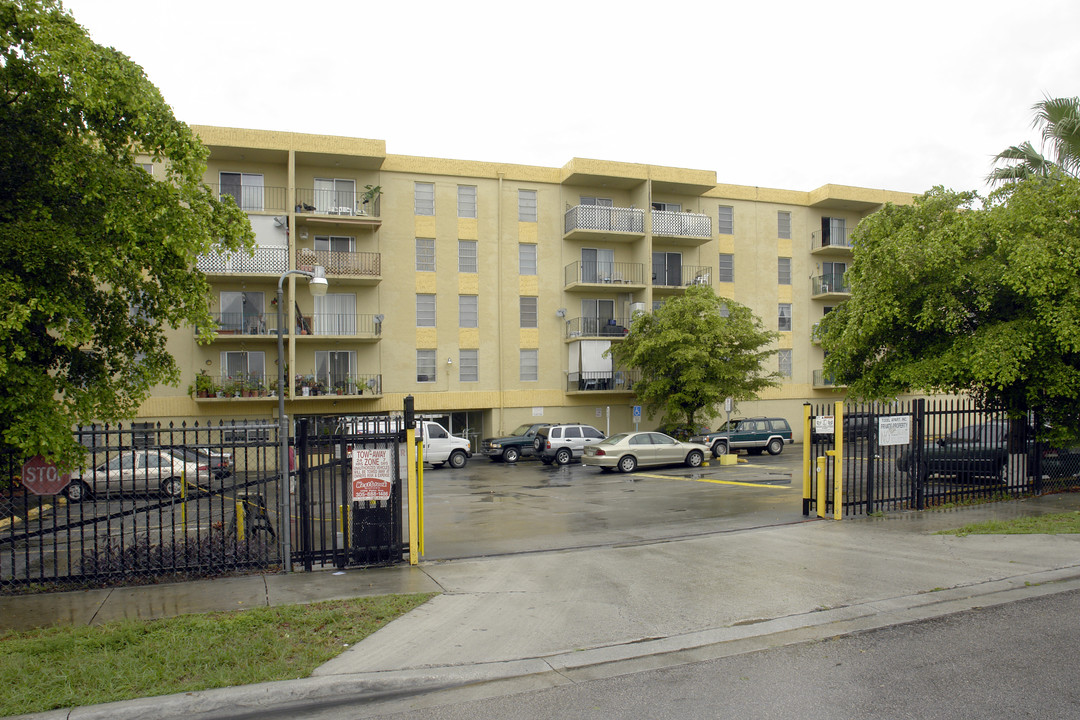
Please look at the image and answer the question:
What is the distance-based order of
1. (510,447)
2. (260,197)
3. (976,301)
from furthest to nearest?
(260,197)
(510,447)
(976,301)

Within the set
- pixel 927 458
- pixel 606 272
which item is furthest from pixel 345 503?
pixel 606 272

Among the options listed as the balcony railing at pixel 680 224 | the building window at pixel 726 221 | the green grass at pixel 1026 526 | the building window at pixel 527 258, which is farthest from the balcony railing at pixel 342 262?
the green grass at pixel 1026 526

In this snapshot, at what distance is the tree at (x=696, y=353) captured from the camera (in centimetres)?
3022

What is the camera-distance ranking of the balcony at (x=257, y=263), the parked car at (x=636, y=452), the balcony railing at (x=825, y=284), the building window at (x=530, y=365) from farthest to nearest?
1. the balcony railing at (x=825, y=284)
2. the building window at (x=530, y=365)
3. the balcony at (x=257, y=263)
4. the parked car at (x=636, y=452)

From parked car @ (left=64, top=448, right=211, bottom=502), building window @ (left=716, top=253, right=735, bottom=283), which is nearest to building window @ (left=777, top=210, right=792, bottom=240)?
building window @ (left=716, top=253, right=735, bottom=283)

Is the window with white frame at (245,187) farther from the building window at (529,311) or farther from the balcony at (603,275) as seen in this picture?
the balcony at (603,275)

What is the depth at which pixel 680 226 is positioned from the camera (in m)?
36.1

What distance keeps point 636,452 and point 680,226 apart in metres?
15.7

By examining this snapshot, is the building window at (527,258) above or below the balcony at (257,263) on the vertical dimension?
above

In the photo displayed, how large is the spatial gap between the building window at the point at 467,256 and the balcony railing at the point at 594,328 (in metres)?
5.45

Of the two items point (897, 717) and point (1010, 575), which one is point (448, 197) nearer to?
point (1010, 575)

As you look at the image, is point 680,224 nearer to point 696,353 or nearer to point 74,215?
point 696,353

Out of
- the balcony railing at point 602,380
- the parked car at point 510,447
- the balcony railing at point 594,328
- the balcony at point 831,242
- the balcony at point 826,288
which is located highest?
the balcony at point 831,242

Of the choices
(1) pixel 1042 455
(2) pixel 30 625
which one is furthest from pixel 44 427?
(1) pixel 1042 455
